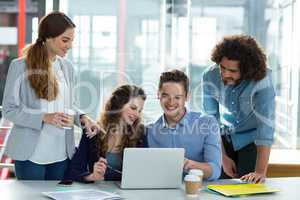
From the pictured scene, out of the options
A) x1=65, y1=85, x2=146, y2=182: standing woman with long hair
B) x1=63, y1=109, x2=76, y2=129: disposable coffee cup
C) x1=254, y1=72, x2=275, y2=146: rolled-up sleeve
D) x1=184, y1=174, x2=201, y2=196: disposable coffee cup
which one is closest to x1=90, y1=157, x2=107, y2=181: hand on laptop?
x1=65, y1=85, x2=146, y2=182: standing woman with long hair

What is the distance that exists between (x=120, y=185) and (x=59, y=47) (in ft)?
2.41

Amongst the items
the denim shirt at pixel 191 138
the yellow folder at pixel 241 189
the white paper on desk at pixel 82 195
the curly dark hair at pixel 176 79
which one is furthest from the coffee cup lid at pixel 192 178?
the curly dark hair at pixel 176 79

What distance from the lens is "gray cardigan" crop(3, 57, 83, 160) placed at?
2.19 m

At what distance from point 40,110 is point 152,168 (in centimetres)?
69

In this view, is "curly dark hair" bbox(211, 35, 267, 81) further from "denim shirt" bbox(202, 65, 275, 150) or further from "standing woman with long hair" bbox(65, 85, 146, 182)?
"standing woman with long hair" bbox(65, 85, 146, 182)

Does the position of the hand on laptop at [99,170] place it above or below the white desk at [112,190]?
above

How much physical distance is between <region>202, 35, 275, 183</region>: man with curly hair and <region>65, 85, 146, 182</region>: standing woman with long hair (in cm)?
45

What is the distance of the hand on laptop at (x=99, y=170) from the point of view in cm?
199

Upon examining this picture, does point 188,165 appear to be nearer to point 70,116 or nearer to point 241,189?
point 241,189

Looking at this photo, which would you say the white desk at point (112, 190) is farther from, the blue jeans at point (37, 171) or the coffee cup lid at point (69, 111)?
the coffee cup lid at point (69, 111)

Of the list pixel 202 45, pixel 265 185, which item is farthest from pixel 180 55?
pixel 265 185

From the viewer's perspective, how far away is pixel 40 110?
226 cm

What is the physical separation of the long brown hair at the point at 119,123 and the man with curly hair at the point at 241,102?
438mm

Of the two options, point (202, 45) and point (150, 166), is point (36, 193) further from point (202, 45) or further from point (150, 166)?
point (202, 45)
